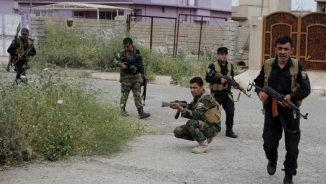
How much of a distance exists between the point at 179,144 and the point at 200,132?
0.70 m

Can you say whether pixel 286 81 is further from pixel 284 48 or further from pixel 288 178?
pixel 288 178

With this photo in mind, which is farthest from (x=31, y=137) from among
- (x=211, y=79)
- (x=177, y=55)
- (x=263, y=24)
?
Answer: (x=177, y=55)

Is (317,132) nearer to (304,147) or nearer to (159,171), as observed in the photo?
(304,147)

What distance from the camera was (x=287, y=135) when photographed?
5.86 m

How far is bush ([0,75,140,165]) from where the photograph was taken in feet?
20.8

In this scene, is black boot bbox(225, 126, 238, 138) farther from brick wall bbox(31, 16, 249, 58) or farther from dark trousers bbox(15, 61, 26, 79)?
brick wall bbox(31, 16, 249, 58)

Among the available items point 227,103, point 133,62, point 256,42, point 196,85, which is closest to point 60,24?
point 256,42

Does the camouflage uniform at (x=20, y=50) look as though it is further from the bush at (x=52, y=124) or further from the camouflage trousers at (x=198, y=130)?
the camouflage trousers at (x=198, y=130)

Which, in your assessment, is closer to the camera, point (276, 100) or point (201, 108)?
point (276, 100)

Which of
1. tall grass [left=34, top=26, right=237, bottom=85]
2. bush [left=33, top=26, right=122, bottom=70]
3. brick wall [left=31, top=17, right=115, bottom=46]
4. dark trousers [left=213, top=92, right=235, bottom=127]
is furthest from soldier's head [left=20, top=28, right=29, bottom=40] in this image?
brick wall [left=31, top=17, right=115, bottom=46]

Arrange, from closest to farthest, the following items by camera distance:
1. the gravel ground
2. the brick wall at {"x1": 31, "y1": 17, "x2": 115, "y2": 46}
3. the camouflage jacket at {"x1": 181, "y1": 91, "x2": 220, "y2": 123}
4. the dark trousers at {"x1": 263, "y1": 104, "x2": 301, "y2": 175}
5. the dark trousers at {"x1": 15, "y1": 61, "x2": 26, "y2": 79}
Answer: the dark trousers at {"x1": 263, "y1": 104, "x2": 301, "y2": 175} → the gravel ground → the camouflage jacket at {"x1": 181, "y1": 91, "x2": 220, "y2": 123} → the dark trousers at {"x1": 15, "y1": 61, "x2": 26, "y2": 79} → the brick wall at {"x1": 31, "y1": 17, "x2": 115, "y2": 46}

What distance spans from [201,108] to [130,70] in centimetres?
296

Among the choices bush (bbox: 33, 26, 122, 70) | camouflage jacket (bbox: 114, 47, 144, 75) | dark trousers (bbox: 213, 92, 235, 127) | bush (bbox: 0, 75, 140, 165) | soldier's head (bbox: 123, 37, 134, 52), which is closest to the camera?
bush (bbox: 0, 75, 140, 165)

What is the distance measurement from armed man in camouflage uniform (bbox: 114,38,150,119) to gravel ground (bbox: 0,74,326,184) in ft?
3.00
